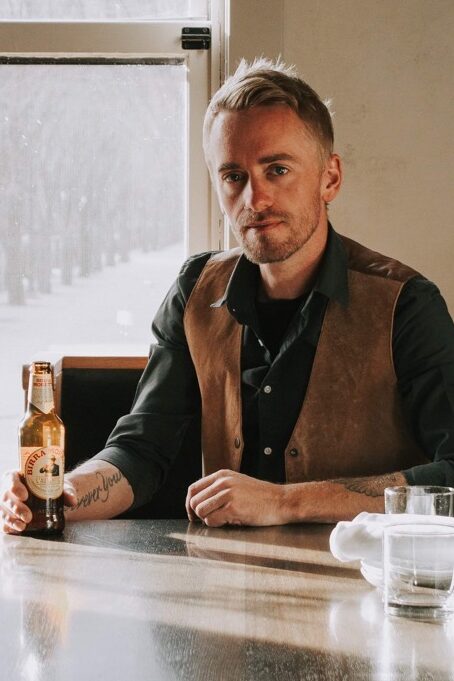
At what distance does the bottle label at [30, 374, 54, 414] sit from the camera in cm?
143

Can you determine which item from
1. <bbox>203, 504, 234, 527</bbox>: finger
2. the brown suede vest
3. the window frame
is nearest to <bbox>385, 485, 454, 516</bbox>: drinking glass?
<bbox>203, 504, 234, 527</bbox>: finger

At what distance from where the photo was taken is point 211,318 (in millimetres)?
2064

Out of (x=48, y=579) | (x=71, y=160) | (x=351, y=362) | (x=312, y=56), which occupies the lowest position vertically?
(x=48, y=579)

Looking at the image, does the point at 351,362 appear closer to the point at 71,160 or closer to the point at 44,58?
the point at 71,160

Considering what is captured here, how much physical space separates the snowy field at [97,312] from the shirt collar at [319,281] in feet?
2.60

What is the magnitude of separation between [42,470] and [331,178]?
100 centimetres

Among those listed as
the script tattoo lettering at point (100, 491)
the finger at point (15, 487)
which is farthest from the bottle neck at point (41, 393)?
the script tattoo lettering at point (100, 491)

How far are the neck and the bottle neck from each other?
28.3 inches

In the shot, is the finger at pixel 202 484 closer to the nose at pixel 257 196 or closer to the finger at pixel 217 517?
the finger at pixel 217 517

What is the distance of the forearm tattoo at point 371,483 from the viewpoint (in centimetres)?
158

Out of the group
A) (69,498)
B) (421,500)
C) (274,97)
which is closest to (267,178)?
(274,97)

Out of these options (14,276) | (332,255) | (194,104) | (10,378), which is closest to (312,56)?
(194,104)

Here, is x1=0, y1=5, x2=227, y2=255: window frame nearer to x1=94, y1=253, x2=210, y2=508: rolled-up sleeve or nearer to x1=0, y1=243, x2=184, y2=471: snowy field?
x1=0, y1=243, x2=184, y2=471: snowy field

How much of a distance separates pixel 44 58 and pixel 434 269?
4.26ft
